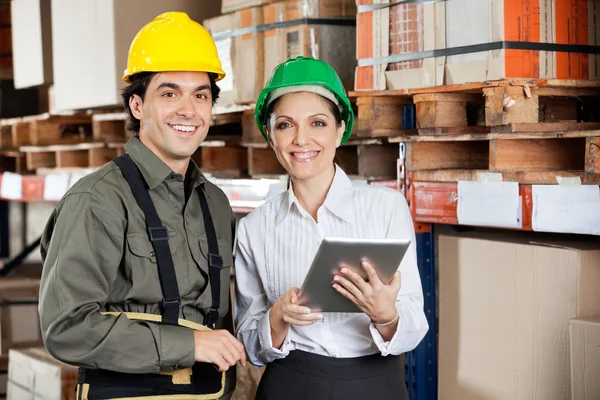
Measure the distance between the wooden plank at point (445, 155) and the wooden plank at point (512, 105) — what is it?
18.2 inches

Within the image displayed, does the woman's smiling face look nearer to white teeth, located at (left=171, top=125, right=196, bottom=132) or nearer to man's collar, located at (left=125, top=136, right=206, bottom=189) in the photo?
white teeth, located at (left=171, top=125, right=196, bottom=132)

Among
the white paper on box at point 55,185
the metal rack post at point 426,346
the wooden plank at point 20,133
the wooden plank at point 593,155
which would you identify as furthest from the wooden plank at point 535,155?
the wooden plank at point 20,133

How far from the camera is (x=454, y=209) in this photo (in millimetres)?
3396

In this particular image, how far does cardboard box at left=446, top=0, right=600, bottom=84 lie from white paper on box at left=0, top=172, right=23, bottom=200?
423 cm

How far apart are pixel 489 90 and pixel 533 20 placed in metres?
0.32

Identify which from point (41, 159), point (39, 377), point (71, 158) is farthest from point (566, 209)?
point (41, 159)

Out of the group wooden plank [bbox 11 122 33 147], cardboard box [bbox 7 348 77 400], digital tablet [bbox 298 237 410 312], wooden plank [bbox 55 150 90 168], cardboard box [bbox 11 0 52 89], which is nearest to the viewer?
digital tablet [bbox 298 237 410 312]

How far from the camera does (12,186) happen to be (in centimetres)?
659

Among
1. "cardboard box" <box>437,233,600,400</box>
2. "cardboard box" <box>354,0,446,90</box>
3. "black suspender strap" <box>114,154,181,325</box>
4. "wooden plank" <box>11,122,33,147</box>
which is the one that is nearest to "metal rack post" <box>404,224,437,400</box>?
"cardboard box" <box>437,233,600,400</box>

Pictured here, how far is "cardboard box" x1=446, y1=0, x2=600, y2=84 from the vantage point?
314 centimetres

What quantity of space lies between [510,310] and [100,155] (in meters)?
3.60

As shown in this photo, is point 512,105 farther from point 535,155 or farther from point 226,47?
point 226,47

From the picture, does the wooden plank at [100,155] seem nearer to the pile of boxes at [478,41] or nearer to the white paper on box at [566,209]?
the pile of boxes at [478,41]

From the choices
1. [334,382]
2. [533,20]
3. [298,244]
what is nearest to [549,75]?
[533,20]
